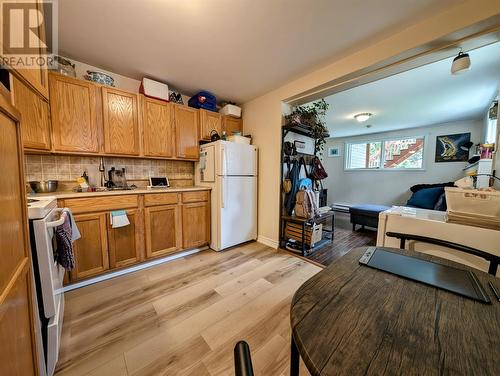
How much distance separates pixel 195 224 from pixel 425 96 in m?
3.90

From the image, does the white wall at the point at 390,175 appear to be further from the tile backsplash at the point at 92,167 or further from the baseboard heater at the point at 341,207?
the tile backsplash at the point at 92,167

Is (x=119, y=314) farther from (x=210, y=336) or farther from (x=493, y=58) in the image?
(x=493, y=58)

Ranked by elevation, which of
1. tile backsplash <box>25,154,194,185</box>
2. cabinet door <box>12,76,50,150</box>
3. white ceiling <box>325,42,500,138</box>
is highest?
white ceiling <box>325,42,500,138</box>

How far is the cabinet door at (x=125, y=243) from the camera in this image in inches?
80.0

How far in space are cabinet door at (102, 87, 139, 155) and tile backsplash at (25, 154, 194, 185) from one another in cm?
29

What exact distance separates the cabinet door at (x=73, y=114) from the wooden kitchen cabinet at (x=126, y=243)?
0.84 m

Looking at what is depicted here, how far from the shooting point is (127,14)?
4.89 ft

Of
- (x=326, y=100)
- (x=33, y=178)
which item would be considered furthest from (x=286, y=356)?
(x=326, y=100)

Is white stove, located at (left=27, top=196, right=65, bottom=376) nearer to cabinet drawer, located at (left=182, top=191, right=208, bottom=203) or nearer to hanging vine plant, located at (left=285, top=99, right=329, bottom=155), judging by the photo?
cabinet drawer, located at (left=182, top=191, right=208, bottom=203)

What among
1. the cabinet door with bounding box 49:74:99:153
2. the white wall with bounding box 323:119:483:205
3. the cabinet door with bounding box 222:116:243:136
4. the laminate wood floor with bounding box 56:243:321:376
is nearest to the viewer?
the laminate wood floor with bounding box 56:243:321:376

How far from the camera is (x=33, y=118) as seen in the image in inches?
68.4

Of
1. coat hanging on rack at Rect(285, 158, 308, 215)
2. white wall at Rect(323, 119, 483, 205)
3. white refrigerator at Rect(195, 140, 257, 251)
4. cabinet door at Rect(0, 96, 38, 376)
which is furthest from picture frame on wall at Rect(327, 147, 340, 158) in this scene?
cabinet door at Rect(0, 96, 38, 376)

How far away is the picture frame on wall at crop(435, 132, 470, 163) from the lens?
392 centimetres

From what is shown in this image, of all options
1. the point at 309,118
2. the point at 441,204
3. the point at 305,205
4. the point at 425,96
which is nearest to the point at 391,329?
the point at 305,205
